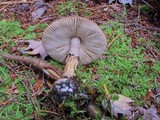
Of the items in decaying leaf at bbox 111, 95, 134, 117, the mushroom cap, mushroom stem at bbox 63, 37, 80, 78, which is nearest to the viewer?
decaying leaf at bbox 111, 95, 134, 117

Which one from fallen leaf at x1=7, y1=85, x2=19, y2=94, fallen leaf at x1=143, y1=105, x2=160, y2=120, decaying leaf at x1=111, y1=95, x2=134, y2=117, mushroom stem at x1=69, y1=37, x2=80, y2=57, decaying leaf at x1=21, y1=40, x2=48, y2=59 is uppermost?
mushroom stem at x1=69, y1=37, x2=80, y2=57

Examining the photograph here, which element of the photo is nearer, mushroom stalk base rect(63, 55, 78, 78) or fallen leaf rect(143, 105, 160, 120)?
fallen leaf rect(143, 105, 160, 120)

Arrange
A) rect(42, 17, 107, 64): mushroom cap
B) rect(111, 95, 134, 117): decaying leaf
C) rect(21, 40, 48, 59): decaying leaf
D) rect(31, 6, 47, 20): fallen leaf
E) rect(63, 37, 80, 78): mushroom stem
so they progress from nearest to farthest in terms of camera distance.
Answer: rect(111, 95, 134, 117): decaying leaf → rect(42, 17, 107, 64): mushroom cap → rect(63, 37, 80, 78): mushroom stem → rect(21, 40, 48, 59): decaying leaf → rect(31, 6, 47, 20): fallen leaf

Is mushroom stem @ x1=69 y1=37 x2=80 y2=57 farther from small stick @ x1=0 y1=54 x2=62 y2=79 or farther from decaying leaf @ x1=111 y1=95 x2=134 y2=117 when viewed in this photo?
decaying leaf @ x1=111 y1=95 x2=134 y2=117

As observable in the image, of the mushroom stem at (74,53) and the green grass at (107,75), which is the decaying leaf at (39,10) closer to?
the green grass at (107,75)

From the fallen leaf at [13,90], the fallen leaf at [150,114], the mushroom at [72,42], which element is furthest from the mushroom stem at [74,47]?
the fallen leaf at [150,114]

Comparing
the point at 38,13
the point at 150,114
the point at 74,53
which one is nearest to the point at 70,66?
the point at 74,53

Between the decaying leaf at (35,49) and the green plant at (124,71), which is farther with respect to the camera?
the decaying leaf at (35,49)

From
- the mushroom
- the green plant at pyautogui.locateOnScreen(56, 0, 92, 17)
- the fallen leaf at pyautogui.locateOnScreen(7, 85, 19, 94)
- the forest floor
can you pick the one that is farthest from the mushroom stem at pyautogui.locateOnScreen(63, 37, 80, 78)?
the green plant at pyautogui.locateOnScreen(56, 0, 92, 17)
